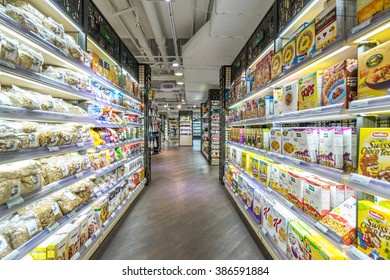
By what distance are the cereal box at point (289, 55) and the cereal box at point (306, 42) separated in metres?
0.07

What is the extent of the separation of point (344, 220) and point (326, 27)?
1.33 meters

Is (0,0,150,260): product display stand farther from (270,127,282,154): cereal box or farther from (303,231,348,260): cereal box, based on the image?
(270,127,282,154): cereal box

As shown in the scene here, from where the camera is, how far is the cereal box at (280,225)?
6.35 ft

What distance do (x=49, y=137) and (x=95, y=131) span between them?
1171 millimetres

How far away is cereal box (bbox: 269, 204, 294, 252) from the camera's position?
1936mm

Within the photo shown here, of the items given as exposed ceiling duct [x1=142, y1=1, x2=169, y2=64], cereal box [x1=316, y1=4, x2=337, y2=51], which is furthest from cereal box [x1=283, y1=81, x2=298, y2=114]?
exposed ceiling duct [x1=142, y1=1, x2=169, y2=64]

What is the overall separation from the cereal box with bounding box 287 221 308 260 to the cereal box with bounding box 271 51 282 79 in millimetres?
1529

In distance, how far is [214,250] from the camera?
247cm

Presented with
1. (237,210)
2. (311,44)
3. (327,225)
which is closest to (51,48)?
(311,44)

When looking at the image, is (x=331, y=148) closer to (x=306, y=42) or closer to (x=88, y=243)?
(x=306, y=42)

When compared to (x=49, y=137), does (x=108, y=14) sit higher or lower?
higher

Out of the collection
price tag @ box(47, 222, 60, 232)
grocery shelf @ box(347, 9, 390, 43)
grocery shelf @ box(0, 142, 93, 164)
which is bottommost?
price tag @ box(47, 222, 60, 232)

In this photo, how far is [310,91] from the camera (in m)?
1.63

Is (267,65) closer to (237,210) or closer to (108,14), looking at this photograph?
(237,210)
